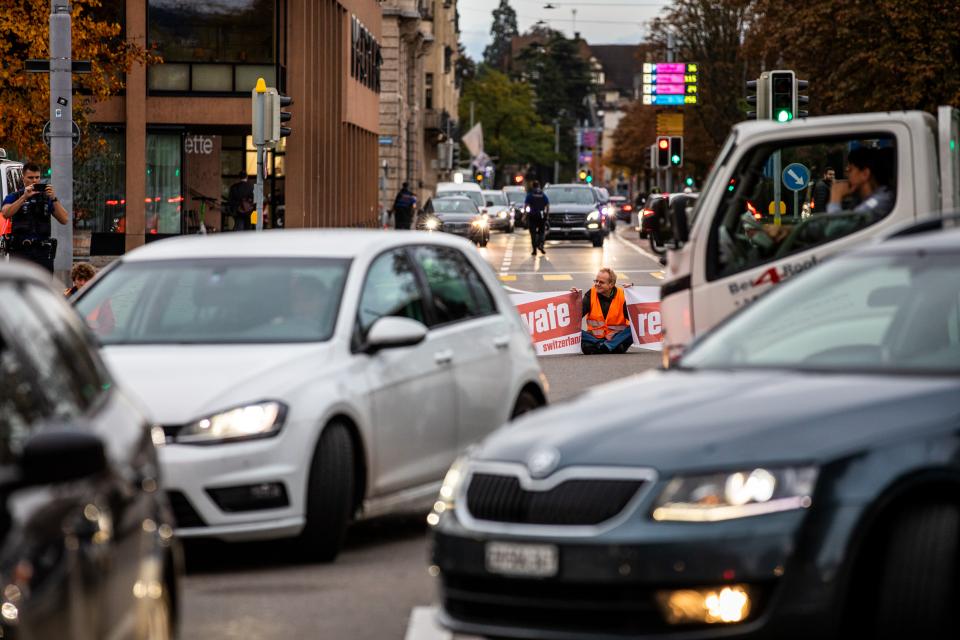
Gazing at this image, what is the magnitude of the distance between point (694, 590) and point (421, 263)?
15.9 ft

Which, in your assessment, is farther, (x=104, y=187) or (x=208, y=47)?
(x=208, y=47)

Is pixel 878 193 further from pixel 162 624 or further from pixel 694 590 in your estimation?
pixel 162 624

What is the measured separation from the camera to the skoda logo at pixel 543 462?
600 cm

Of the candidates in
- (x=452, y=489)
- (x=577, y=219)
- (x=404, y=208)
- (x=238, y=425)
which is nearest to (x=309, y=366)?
→ (x=238, y=425)

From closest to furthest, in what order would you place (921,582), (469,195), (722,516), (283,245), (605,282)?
(921,582)
(722,516)
(283,245)
(605,282)
(469,195)

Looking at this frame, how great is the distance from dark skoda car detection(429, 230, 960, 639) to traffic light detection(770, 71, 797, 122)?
64.8 feet

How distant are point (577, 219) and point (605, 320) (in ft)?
126

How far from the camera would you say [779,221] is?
1229 cm

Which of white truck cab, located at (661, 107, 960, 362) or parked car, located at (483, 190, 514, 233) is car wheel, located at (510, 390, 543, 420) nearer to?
Answer: white truck cab, located at (661, 107, 960, 362)

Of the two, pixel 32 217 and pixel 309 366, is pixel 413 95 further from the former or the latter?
pixel 309 366

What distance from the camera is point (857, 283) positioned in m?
7.21

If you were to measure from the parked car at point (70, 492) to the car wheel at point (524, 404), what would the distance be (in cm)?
518

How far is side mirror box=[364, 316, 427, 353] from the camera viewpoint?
30.0ft

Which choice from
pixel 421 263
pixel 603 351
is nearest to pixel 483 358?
pixel 421 263
